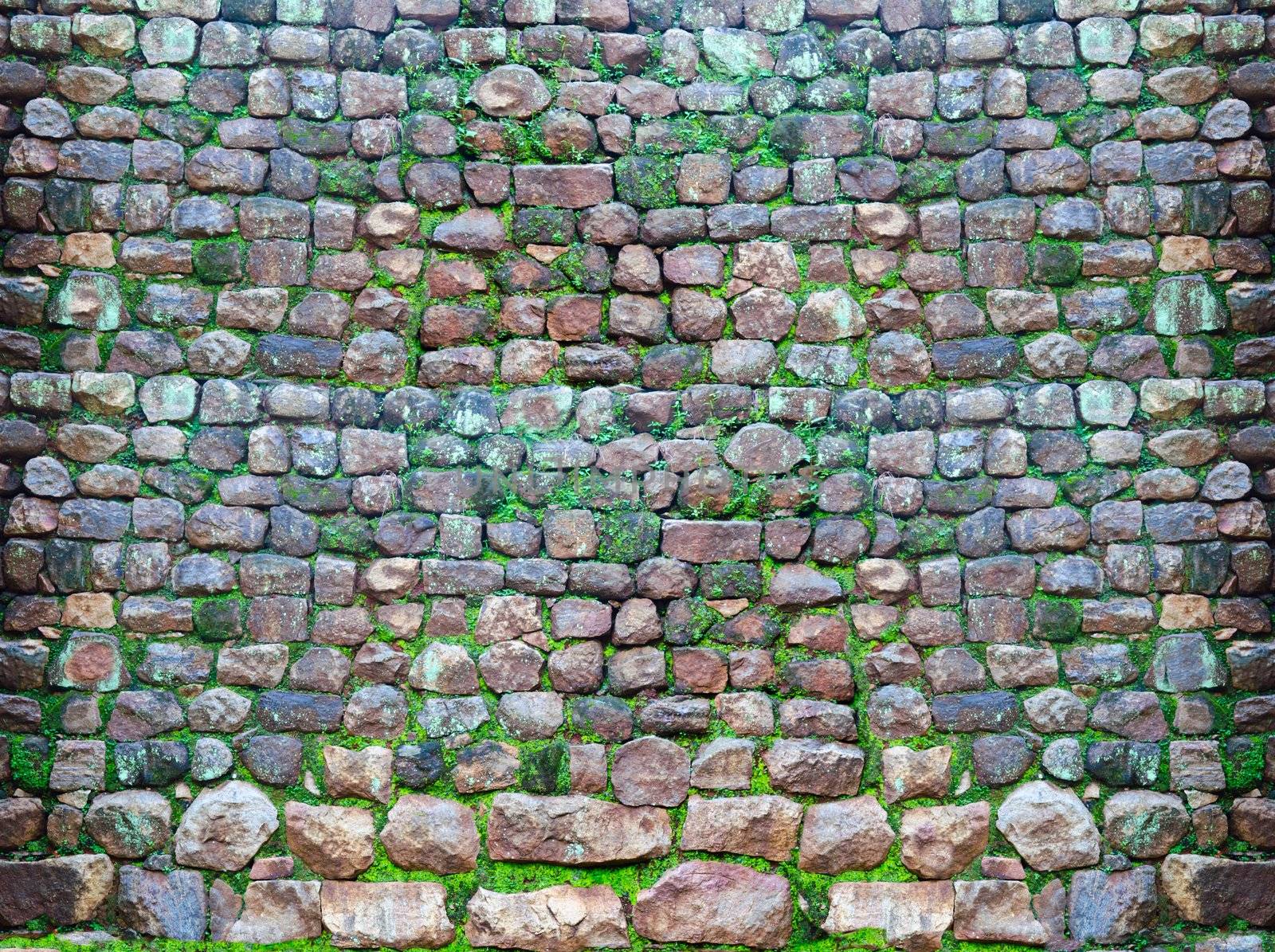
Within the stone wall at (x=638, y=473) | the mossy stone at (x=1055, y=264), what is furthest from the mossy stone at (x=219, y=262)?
the mossy stone at (x=1055, y=264)

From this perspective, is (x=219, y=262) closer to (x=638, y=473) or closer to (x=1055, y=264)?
(x=638, y=473)

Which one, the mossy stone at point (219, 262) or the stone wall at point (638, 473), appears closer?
the stone wall at point (638, 473)

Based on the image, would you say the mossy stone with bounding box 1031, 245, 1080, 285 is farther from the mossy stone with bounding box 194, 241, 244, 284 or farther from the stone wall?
the mossy stone with bounding box 194, 241, 244, 284

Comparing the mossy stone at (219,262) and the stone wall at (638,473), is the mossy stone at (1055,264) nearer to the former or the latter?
the stone wall at (638,473)

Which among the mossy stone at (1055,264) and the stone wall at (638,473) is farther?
the mossy stone at (1055,264)

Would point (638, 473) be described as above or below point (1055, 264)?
below

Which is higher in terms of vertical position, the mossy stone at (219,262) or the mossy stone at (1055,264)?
the mossy stone at (1055,264)

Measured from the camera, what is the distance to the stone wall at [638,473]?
3.47 m

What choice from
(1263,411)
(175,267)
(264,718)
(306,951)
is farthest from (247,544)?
(1263,411)

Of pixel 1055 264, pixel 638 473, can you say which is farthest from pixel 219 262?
pixel 1055 264

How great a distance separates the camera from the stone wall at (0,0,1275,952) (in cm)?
347

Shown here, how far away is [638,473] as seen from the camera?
11.7 ft

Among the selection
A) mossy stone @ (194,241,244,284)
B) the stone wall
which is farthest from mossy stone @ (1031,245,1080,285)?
mossy stone @ (194,241,244,284)

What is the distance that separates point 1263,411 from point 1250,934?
170 cm
